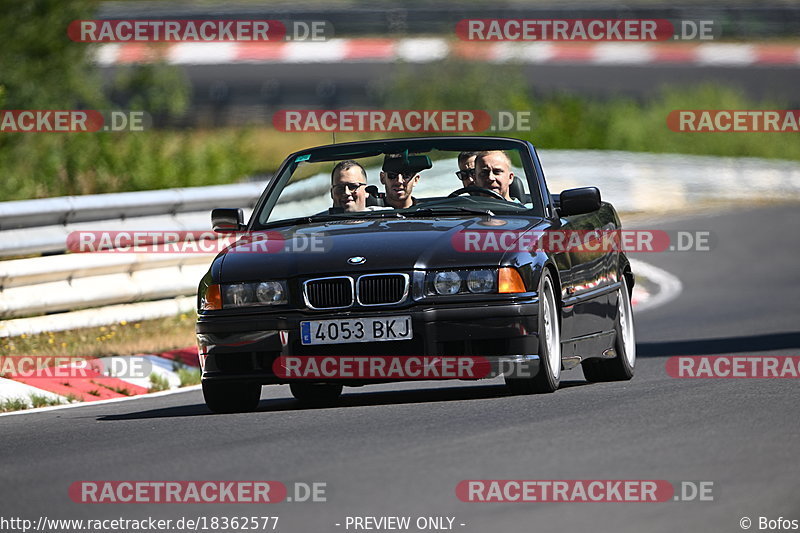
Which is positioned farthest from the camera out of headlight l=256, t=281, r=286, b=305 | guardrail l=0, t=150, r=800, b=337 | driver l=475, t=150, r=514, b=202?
guardrail l=0, t=150, r=800, b=337

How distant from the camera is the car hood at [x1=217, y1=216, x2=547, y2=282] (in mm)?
8484

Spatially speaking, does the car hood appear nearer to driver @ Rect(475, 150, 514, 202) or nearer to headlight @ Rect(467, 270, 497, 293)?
headlight @ Rect(467, 270, 497, 293)

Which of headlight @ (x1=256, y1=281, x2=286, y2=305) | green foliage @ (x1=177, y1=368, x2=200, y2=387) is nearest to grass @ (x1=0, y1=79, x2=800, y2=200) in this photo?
green foliage @ (x1=177, y1=368, x2=200, y2=387)

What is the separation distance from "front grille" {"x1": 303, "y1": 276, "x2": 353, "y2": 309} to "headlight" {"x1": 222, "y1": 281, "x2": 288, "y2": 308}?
14 centimetres

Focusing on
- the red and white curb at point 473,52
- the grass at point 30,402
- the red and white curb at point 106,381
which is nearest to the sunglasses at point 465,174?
the red and white curb at point 106,381

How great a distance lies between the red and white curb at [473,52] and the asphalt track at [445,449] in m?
28.4

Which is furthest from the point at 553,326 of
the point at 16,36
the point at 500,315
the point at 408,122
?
the point at 408,122

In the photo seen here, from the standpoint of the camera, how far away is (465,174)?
32.3ft

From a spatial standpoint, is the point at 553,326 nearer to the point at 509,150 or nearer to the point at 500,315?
the point at 500,315

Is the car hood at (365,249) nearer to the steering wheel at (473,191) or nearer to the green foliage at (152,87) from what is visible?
the steering wheel at (473,191)

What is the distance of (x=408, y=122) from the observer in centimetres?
3684

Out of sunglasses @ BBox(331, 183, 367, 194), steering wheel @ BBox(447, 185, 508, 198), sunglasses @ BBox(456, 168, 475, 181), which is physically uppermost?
sunglasses @ BBox(456, 168, 475, 181)

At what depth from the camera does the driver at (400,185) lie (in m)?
9.75

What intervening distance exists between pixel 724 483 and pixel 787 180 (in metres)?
27.1
